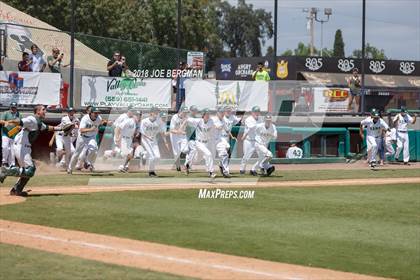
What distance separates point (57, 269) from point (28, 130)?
7.49 meters

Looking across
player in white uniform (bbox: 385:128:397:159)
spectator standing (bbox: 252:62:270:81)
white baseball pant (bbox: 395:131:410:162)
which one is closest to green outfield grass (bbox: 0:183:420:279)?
spectator standing (bbox: 252:62:270:81)

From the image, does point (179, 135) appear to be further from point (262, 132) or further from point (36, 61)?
point (36, 61)


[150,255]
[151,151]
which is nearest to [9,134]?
[151,151]

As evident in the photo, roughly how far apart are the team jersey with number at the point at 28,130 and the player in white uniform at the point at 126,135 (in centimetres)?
725

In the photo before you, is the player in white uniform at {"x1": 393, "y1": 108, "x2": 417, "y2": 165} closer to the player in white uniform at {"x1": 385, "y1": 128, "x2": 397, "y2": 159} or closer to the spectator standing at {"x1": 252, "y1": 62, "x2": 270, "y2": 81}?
the player in white uniform at {"x1": 385, "y1": 128, "x2": 397, "y2": 159}

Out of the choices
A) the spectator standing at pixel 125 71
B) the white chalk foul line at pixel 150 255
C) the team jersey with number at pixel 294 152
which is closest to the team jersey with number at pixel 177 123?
the spectator standing at pixel 125 71

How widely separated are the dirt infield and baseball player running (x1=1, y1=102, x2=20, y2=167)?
4.54m

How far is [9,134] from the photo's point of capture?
16.9 meters

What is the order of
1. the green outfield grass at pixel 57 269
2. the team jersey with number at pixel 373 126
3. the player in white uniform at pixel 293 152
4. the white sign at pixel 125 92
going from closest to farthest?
the green outfield grass at pixel 57 269
the white sign at pixel 125 92
the team jersey with number at pixel 373 126
the player in white uniform at pixel 293 152

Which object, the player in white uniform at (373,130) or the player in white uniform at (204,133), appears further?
the player in white uniform at (373,130)

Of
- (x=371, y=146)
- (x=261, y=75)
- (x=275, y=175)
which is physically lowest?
(x=275, y=175)

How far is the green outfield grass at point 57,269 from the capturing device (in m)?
9.32

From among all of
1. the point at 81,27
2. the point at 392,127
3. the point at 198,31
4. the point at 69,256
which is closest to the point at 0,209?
the point at 69,256

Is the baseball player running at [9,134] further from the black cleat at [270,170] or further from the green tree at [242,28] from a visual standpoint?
the green tree at [242,28]
